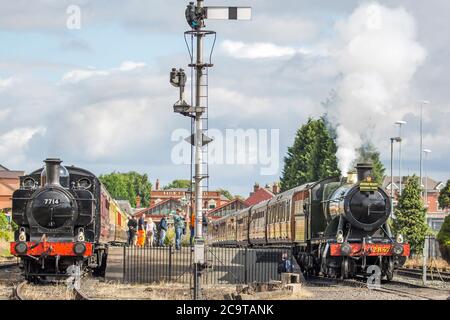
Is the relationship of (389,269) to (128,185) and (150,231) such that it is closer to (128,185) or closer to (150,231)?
(150,231)

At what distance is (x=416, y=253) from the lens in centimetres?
5025

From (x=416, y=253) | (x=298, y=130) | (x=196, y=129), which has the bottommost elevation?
(x=416, y=253)

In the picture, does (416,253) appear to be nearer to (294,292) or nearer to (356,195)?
(356,195)

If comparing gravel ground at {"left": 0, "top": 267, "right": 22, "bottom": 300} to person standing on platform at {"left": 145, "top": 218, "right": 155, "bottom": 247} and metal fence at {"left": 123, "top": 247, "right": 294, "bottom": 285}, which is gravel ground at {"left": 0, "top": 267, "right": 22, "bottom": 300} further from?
person standing on platform at {"left": 145, "top": 218, "right": 155, "bottom": 247}

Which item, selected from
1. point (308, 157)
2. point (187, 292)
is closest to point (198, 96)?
point (187, 292)

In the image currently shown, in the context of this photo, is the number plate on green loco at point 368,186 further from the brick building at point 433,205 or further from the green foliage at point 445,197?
the brick building at point 433,205

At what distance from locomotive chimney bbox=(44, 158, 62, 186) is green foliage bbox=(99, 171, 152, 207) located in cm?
14105

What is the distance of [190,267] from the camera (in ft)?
88.1

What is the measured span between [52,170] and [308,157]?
68.3 m

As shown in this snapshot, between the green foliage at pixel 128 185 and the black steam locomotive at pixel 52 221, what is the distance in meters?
140

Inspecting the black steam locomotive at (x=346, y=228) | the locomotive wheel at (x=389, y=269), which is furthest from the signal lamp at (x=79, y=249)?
the locomotive wheel at (x=389, y=269)
